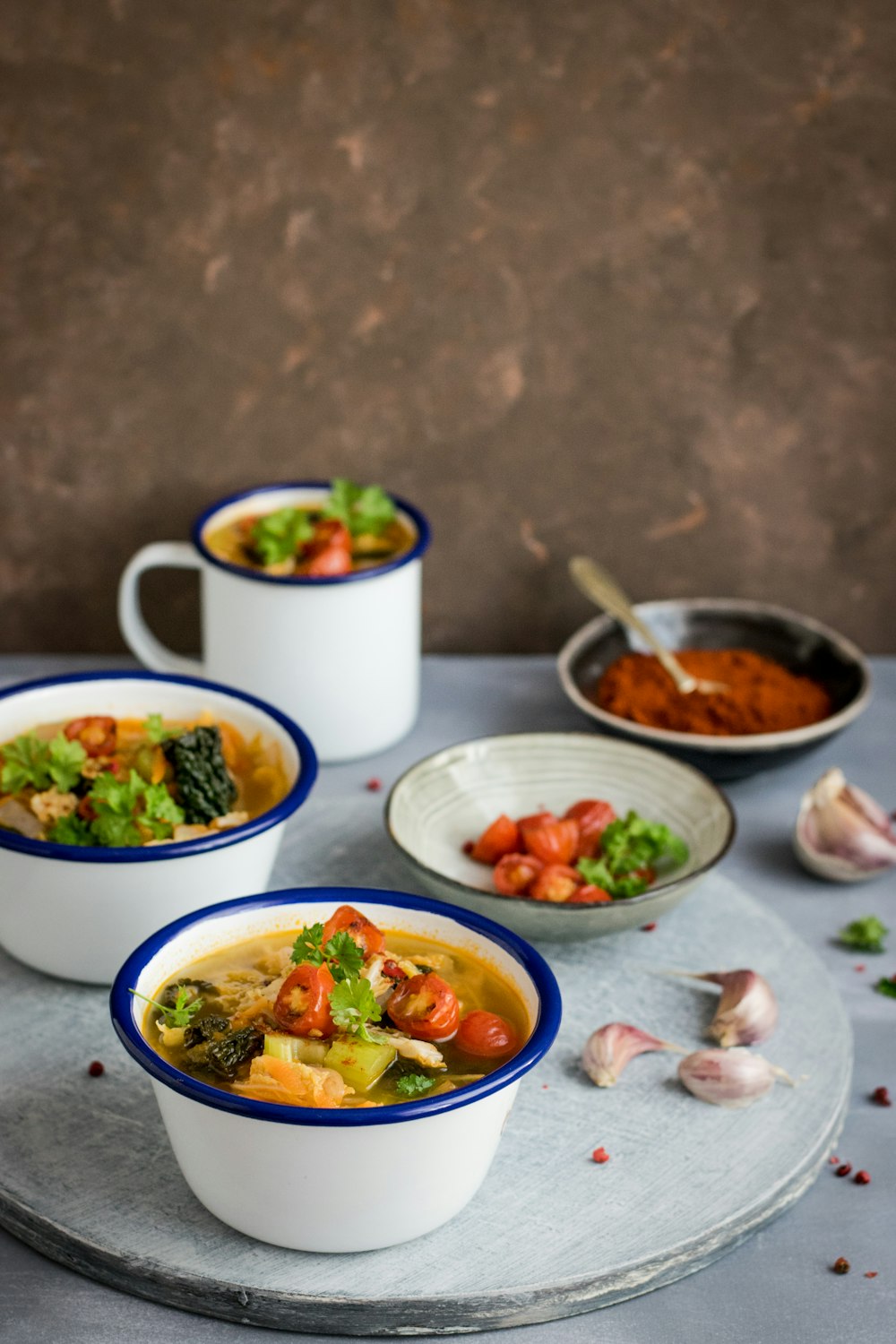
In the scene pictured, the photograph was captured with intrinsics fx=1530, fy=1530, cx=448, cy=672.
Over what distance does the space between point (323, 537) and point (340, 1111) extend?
102cm

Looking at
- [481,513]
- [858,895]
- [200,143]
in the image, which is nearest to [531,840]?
[858,895]

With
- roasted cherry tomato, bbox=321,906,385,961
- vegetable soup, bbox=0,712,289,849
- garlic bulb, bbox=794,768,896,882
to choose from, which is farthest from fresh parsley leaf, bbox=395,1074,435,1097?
garlic bulb, bbox=794,768,896,882

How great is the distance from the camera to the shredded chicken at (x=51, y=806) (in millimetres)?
1516

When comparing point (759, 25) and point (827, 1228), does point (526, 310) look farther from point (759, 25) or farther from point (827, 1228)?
point (827, 1228)

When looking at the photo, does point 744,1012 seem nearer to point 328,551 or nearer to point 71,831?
point 71,831

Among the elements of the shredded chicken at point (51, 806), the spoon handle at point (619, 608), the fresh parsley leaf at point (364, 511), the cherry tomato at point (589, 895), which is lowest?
the cherry tomato at point (589, 895)

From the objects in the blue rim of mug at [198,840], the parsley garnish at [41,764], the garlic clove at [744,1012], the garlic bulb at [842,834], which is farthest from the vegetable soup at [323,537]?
the garlic clove at [744,1012]

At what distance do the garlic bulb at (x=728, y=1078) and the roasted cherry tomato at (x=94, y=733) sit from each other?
26.8 inches

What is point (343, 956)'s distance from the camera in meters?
1.21

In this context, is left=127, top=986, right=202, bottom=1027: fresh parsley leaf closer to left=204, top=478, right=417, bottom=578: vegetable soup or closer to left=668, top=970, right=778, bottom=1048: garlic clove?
left=668, top=970, right=778, bottom=1048: garlic clove

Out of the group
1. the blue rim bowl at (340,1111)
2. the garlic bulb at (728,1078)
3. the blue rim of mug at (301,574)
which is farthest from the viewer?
the blue rim of mug at (301,574)

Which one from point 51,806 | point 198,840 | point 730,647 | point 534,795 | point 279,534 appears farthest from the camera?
point 730,647

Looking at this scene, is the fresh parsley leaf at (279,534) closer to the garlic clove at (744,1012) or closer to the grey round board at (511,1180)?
the grey round board at (511,1180)

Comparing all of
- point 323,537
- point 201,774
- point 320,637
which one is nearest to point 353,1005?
point 201,774
